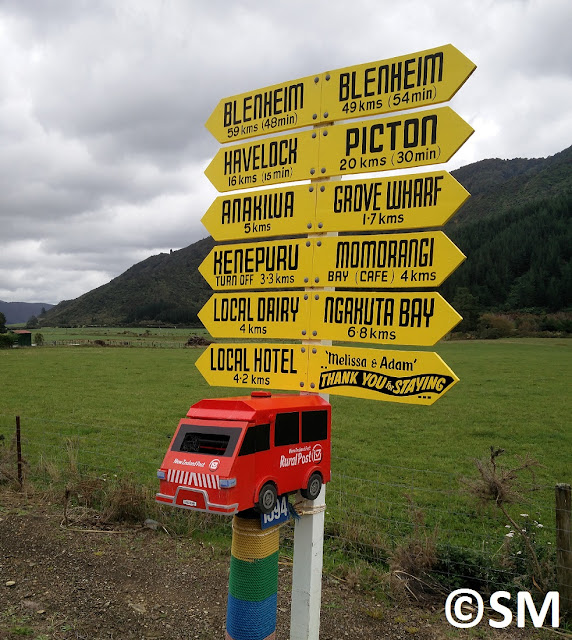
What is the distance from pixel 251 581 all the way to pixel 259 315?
182 centimetres

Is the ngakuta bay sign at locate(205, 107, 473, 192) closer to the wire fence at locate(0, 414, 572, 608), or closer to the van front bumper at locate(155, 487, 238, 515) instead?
the van front bumper at locate(155, 487, 238, 515)

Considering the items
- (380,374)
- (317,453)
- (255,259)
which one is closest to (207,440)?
(317,453)

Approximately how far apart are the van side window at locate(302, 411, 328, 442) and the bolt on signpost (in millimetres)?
13

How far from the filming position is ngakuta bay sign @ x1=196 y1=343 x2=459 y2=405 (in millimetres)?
3320

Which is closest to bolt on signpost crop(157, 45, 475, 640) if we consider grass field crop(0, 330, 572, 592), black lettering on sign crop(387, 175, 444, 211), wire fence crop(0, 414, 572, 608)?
black lettering on sign crop(387, 175, 444, 211)

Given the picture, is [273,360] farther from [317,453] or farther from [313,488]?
[313,488]

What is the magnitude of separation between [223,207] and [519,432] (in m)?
16.0

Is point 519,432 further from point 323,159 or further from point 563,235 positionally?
point 563,235

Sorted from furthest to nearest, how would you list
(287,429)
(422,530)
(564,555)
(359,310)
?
(422,530), (564,555), (359,310), (287,429)

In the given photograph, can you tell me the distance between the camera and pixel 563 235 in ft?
431

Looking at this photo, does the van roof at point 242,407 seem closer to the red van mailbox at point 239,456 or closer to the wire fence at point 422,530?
the red van mailbox at point 239,456

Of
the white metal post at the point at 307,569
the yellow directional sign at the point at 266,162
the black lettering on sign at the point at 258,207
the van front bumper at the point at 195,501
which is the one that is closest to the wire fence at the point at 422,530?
the white metal post at the point at 307,569

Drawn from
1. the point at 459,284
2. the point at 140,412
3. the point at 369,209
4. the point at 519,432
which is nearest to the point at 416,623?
the point at 369,209

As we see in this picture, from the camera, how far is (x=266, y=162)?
13.2ft
